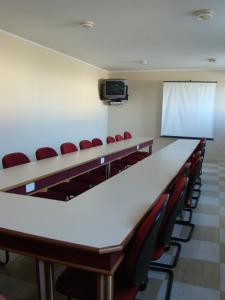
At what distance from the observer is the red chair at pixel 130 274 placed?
1451 millimetres

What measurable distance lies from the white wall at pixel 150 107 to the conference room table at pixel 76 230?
623 cm

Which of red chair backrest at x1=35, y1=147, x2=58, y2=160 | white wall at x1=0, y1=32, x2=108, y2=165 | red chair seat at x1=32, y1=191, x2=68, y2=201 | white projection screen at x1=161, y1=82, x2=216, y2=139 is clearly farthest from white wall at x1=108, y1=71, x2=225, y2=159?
red chair seat at x1=32, y1=191, x2=68, y2=201

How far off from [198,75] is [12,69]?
502 centimetres

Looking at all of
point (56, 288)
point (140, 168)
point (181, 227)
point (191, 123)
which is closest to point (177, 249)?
point (181, 227)

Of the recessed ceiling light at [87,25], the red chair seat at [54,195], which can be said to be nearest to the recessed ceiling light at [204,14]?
the recessed ceiling light at [87,25]

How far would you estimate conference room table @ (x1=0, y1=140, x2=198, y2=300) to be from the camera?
4.29ft

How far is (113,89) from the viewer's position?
7.90 m

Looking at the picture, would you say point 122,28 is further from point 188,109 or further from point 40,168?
point 188,109

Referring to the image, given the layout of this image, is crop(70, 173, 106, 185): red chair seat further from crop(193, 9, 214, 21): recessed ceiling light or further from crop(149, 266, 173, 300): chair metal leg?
crop(193, 9, 214, 21): recessed ceiling light

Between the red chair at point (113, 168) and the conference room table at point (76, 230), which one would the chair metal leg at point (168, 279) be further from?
the red chair at point (113, 168)

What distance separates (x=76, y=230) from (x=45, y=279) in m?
0.31

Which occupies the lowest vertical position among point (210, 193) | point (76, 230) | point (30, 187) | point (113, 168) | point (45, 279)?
point (210, 193)

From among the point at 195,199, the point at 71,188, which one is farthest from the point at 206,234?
the point at 71,188

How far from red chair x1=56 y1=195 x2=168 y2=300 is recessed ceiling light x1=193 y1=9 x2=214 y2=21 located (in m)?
2.55
